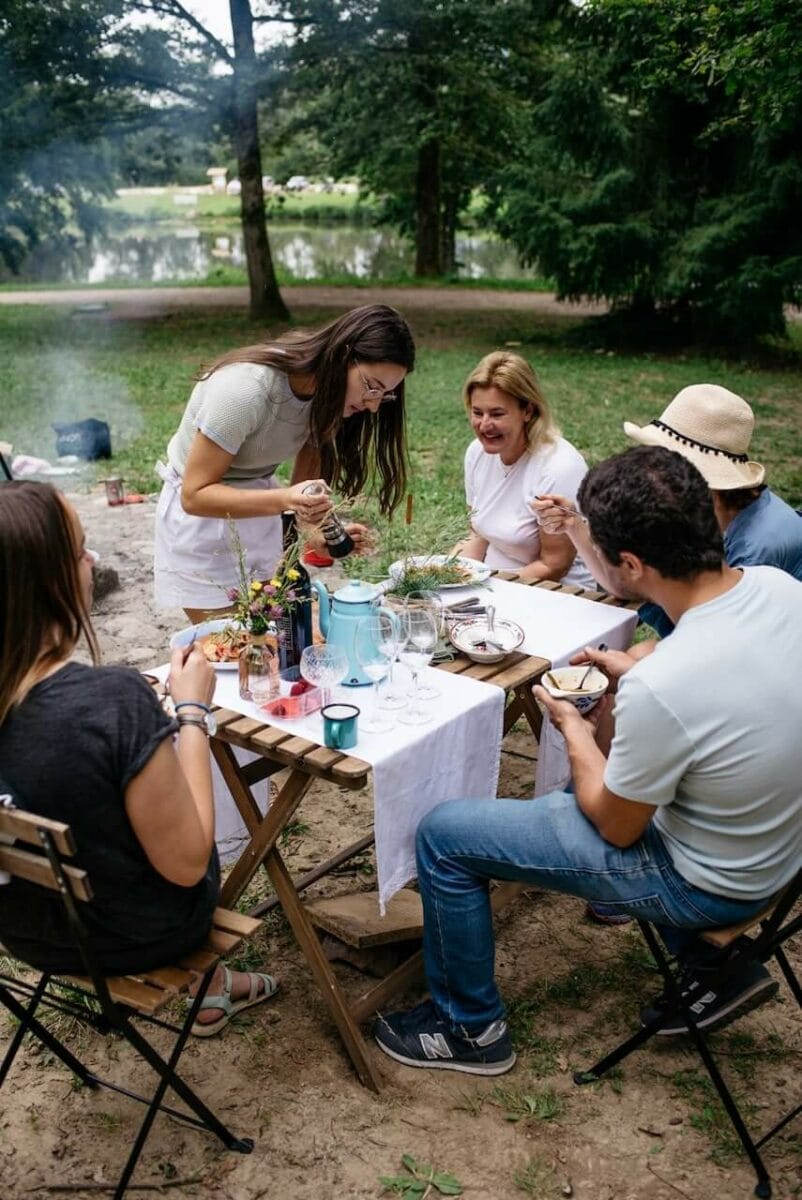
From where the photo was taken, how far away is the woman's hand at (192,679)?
2098 mm

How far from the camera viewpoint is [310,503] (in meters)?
2.79

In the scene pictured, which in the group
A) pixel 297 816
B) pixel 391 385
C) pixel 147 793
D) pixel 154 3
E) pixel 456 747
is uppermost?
pixel 154 3

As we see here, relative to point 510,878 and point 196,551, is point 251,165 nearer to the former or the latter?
point 196,551

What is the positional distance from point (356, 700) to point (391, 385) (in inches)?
43.2

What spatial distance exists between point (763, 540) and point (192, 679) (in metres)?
1.65

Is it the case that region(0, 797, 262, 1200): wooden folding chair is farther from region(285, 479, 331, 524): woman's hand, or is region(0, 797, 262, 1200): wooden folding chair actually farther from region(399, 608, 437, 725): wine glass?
region(285, 479, 331, 524): woman's hand

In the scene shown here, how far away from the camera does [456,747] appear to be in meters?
2.46

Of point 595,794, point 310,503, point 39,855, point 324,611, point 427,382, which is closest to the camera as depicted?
point 39,855

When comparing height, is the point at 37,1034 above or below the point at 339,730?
below

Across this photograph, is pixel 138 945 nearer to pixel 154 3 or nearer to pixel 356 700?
pixel 356 700

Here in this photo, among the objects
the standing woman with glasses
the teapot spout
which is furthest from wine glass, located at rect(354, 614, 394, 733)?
the standing woman with glasses

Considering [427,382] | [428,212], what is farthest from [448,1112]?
[428,212]

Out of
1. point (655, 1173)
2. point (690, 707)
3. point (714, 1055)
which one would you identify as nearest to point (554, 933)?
point (714, 1055)

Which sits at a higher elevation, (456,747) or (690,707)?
(690,707)
